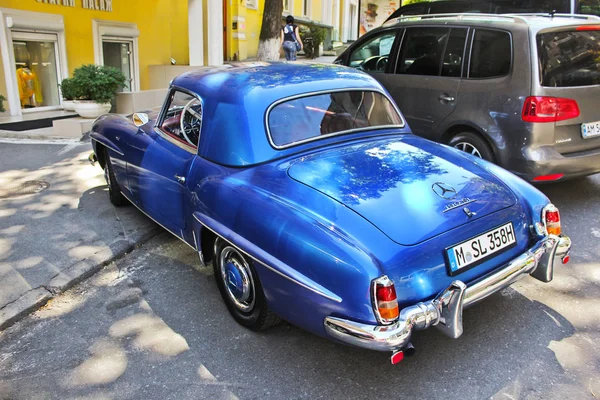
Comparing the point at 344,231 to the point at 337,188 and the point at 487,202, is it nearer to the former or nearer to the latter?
the point at 337,188

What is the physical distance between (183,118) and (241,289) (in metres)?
1.60

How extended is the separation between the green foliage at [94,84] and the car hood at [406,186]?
257 inches

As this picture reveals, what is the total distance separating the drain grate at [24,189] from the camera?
18.5 feet

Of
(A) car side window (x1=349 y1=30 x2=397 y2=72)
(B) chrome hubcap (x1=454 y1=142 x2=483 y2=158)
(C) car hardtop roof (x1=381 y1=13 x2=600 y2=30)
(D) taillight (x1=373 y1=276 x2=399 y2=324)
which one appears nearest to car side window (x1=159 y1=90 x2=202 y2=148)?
(D) taillight (x1=373 y1=276 x2=399 y2=324)

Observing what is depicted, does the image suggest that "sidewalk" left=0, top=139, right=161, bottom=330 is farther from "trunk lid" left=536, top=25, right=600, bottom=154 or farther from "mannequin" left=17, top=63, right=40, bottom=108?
"trunk lid" left=536, top=25, right=600, bottom=154

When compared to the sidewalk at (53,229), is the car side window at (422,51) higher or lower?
higher

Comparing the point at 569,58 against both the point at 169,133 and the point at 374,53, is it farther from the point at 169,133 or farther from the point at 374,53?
the point at 169,133

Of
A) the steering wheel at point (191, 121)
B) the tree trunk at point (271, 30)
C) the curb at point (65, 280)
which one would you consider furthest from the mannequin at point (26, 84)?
the steering wheel at point (191, 121)

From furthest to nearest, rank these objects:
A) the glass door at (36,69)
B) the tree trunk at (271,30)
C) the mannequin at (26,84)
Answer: the tree trunk at (271,30)
the mannequin at (26,84)
the glass door at (36,69)

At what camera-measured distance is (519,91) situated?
496cm

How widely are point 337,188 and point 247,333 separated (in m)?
1.15

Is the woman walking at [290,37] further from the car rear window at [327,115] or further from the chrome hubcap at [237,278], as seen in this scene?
the chrome hubcap at [237,278]

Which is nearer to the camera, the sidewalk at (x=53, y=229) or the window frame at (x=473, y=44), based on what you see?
the sidewalk at (x=53, y=229)

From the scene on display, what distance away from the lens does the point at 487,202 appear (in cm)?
303
